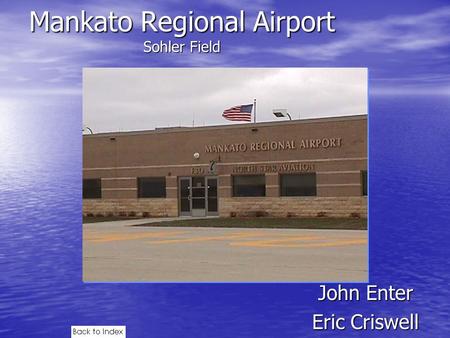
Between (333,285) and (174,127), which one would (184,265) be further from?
(174,127)

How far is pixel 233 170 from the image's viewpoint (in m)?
35.9

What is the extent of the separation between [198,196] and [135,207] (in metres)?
3.41

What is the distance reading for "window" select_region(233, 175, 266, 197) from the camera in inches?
1385

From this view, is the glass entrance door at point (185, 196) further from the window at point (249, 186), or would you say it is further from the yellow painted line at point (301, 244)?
the yellow painted line at point (301, 244)

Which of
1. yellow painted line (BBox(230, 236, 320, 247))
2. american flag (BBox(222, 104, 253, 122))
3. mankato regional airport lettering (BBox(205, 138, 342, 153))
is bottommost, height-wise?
yellow painted line (BBox(230, 236, 320, 247))

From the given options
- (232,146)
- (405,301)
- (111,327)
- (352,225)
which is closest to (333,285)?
(405,301)

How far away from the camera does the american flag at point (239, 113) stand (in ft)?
108

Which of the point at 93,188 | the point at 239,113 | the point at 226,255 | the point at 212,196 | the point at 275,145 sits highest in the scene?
the point at 239,113

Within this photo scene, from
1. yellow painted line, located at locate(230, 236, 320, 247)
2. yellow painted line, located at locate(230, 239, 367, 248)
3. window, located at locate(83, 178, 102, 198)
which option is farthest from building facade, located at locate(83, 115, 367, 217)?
yellow painted line, located at locate(230, 239, 367, 248)

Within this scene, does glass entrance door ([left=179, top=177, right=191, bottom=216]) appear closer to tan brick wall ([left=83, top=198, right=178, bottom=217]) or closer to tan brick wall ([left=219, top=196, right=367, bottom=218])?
tan brick wall ([left=83, top=198, right=178, bottom=217])

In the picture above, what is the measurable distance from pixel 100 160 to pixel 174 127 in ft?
14.6

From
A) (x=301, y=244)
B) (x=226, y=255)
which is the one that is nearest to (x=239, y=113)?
(x=301, y=244)

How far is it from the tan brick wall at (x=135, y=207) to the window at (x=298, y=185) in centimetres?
630

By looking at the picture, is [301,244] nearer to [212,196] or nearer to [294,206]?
[294,206]
